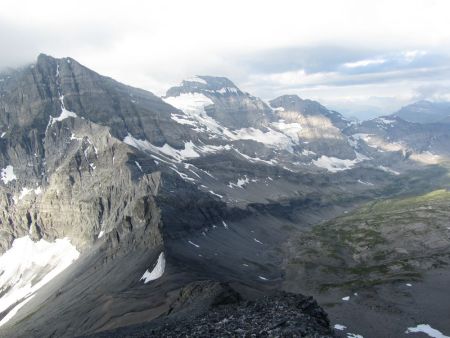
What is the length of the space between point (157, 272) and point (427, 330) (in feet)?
321

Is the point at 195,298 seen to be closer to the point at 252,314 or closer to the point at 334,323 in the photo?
the point at 334,323

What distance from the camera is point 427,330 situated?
121 meters

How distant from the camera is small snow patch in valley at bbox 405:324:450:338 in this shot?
11675 centimetres

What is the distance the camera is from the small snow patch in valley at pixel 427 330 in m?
117

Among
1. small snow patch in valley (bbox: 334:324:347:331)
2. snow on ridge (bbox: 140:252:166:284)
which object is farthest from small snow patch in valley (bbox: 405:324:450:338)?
snow on ridge (bbox: 140:252:166:284)

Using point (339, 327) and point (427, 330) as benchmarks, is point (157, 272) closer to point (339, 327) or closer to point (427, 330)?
point (339, 327)

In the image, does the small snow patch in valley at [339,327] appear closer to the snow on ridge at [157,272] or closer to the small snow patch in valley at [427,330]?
the small snow patch in valley at [427,330]

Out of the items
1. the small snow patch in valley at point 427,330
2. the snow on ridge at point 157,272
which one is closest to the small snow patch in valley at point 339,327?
the small snow patch in valley at point 427,330

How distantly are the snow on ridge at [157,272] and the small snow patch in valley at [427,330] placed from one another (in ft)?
294

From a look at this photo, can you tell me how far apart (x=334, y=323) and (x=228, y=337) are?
6843cm

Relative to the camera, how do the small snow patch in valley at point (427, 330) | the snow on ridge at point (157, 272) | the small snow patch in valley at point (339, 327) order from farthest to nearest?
1. the snow on ridge at point (157, 272)
2. the small snow patch in valley at point (339, 327)
3. the small snow patch in valley at point (427, 330)

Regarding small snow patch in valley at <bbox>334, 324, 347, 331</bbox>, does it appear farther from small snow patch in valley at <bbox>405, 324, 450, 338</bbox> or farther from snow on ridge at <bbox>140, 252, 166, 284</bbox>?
snow on ridge at <bbox>140, 252, 166, 284</bbox>

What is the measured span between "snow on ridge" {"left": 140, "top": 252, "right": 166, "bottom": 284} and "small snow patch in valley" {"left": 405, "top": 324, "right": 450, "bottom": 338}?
89488 mm

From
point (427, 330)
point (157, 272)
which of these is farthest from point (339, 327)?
point (157, 272)
